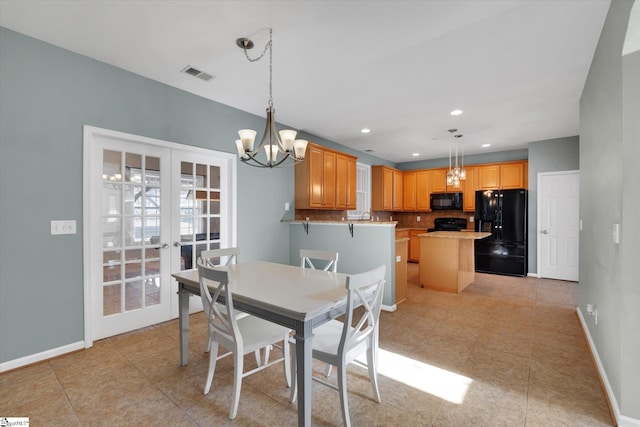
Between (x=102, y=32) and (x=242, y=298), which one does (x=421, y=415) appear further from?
(x=102, y=32)

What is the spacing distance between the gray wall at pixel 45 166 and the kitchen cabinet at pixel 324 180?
2256mm

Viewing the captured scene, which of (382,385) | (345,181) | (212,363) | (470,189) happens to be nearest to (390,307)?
(382,385)

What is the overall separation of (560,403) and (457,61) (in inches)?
110

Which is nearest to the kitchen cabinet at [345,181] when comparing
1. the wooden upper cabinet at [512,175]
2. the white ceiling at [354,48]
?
the white ceiling at [354,48]

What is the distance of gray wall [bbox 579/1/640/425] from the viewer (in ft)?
5.52

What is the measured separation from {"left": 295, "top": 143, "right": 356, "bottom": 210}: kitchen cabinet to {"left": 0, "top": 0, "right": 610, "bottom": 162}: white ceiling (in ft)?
2.93

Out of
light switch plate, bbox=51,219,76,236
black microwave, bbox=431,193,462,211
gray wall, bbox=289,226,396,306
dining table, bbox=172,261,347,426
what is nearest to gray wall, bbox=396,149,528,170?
→ black microwave, bbox=431,193,462,211

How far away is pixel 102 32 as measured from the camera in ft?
7.82

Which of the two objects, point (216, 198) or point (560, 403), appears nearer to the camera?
point (560, 403)

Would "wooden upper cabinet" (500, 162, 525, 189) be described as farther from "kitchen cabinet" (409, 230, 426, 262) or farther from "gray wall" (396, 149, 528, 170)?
"kitchen cabinet" (409, 230, 426, 262)

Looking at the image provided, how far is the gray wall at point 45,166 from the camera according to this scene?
2.36m

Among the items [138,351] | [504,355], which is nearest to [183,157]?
A: [138,351]

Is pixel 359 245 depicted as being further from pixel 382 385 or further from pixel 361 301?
pixel 361 301

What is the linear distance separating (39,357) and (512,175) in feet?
25.0
